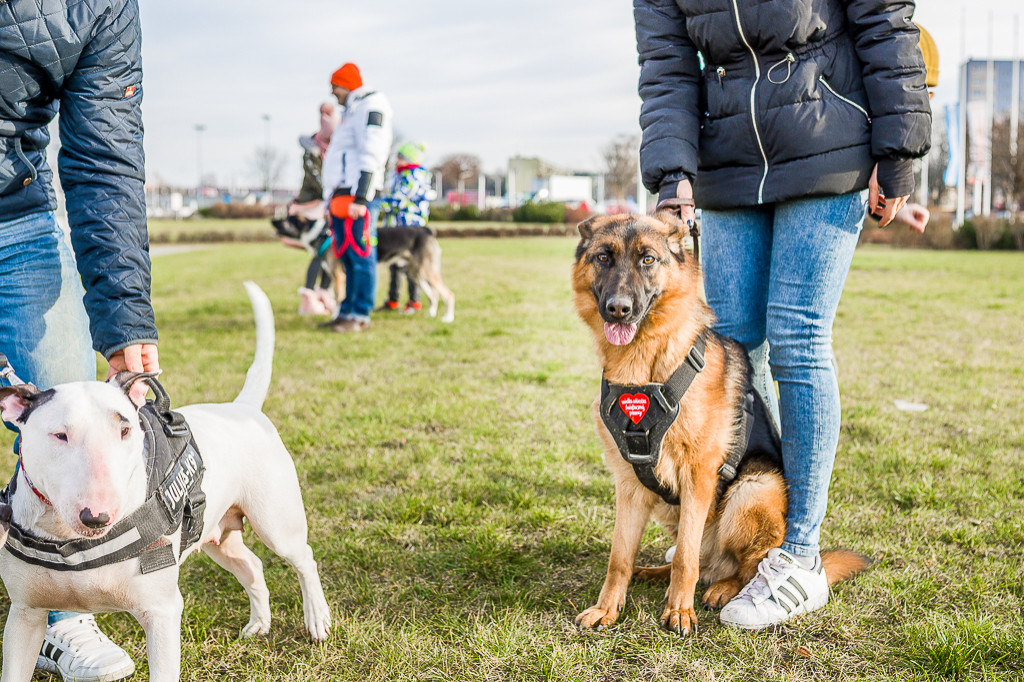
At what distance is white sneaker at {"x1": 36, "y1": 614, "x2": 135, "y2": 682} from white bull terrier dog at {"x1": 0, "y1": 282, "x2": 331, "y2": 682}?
446 mm

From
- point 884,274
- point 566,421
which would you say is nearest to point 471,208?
point 884,274

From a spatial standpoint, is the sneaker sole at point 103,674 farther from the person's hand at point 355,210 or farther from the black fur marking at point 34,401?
the person's hand at point 355,210

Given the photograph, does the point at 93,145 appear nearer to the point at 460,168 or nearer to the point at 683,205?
the point at 683,205

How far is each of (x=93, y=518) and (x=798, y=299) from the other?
214 cm

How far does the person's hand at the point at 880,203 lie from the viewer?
7.89 feet

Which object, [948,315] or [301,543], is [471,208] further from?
[301,543]

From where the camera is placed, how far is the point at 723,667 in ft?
7.62

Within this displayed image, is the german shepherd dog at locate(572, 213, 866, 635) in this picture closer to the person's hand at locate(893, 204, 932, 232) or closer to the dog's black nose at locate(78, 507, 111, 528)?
the person's hand at locate(893, 204, 932, 232)

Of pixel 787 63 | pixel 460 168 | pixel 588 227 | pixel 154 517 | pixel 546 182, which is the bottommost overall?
pixel 154 517

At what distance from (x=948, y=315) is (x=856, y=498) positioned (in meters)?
7.45

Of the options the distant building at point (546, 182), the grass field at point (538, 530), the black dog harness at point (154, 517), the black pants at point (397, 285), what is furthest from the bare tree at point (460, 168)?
the black dog harness at point (154, 517)

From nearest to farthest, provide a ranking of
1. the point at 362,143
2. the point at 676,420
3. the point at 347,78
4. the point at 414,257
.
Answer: the point at 676,420 < the point at 362,143 < the point at 347,78 < the point at 414,257

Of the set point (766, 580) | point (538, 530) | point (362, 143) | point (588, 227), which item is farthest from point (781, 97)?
point (362, 143)

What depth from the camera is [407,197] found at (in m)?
11.1
